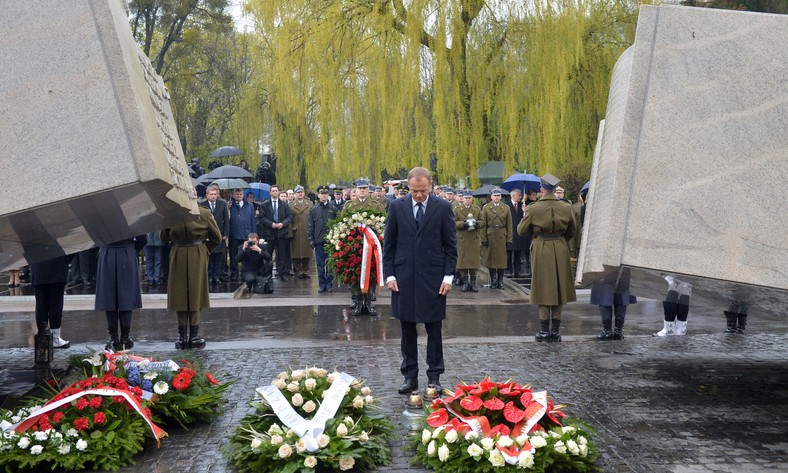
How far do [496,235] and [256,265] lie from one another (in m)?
5.09

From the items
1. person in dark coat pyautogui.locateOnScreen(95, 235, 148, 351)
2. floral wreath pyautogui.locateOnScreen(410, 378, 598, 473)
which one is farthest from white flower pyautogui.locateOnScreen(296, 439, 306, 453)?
person in dark coat pyautogui.locateOnScreen(95, 235, 148, 351)

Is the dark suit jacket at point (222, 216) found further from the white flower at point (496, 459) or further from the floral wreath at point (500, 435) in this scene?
the white flower at point (496, 459)

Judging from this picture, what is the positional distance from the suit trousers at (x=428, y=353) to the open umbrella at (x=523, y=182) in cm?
1377

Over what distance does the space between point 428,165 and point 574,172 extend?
3.90 metres

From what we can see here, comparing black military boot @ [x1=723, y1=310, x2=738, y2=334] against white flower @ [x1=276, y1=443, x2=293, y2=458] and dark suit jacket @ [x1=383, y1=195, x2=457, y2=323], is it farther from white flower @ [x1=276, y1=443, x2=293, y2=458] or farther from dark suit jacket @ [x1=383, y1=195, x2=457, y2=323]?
white flower @ [x1=276, y1=443, x2=293, y2=458]

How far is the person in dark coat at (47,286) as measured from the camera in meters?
10.3

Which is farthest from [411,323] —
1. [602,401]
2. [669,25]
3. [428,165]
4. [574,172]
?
[574,172]

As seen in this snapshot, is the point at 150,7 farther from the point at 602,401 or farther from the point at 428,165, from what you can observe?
the point at 602,401

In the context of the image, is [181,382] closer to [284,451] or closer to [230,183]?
[284,451]

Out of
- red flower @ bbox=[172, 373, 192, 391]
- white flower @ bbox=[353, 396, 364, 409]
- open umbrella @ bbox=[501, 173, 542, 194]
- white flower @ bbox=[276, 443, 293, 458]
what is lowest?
white flower @ bbox=[276, 443, 293, 458]

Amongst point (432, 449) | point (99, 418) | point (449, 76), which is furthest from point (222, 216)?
point (432, 449)

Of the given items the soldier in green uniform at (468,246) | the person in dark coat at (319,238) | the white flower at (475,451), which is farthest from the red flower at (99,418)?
the soldier in green uniform at (468,246)

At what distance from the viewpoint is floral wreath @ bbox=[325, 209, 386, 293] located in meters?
14.0

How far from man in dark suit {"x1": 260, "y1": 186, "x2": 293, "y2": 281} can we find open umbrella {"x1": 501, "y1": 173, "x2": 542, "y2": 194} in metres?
5.50
